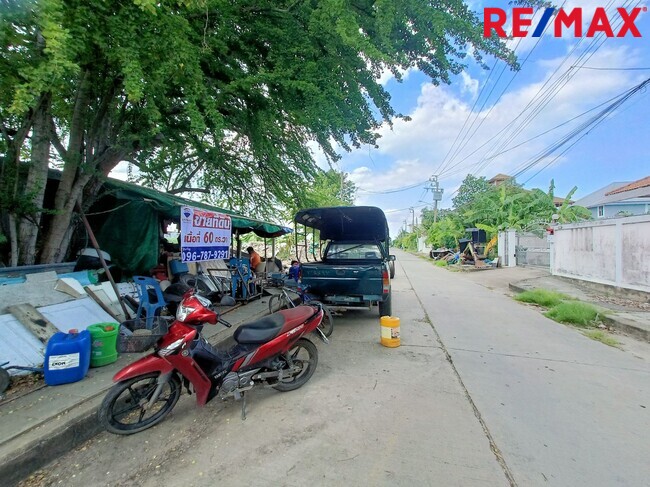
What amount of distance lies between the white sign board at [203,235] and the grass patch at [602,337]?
720 centimetres

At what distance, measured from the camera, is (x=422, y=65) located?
5832mm

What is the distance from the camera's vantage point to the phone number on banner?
5.54m

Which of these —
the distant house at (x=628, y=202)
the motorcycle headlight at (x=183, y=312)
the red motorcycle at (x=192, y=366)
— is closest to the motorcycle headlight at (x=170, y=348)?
the red motorcycle at (x=192, y=366)

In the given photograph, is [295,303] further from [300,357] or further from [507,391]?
[507,391]

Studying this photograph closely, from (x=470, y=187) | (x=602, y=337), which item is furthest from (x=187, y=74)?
(x=470, y=187)

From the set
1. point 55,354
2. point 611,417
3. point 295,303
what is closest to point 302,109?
point 295,303

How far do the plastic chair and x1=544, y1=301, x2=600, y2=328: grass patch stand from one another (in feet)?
→ 26.5

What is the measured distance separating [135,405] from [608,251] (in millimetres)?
11700

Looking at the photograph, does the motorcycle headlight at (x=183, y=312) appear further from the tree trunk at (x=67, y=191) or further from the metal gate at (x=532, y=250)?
the metal gate at (x=532, y=250)

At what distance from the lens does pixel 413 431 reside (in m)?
2.63

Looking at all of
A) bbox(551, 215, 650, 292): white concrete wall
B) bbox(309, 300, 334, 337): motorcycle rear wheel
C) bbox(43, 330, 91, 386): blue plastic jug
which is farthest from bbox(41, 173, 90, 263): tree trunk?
bbox(551, 215, 650, 292): white concrete wall

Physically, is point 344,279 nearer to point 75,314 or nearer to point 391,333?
point 391,333

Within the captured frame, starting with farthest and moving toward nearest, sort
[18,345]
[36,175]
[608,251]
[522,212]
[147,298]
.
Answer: [522,212] < [608,251] < [147,298] < [36,175] < [18,345]

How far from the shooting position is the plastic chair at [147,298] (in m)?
5.23
